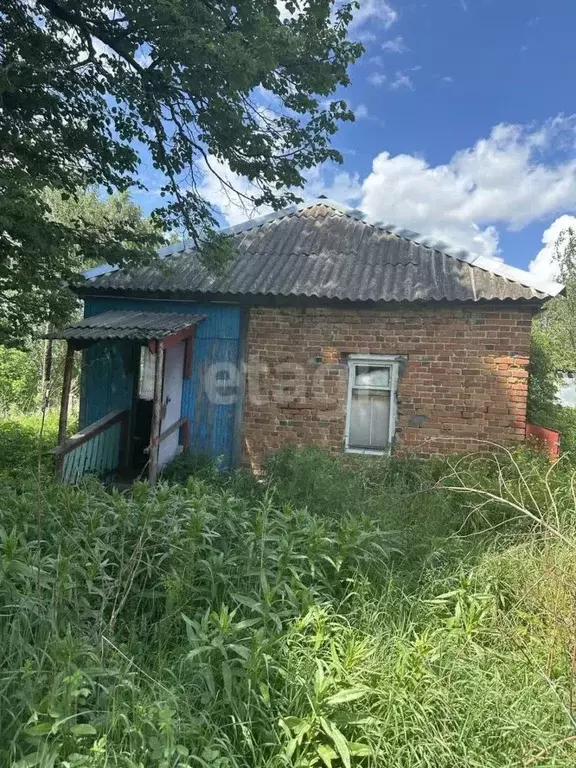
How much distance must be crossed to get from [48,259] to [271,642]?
19.8 feet

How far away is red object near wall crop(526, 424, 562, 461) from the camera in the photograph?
6.90m

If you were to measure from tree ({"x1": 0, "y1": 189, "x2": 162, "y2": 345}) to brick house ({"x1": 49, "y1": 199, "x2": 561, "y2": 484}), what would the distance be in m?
0.60

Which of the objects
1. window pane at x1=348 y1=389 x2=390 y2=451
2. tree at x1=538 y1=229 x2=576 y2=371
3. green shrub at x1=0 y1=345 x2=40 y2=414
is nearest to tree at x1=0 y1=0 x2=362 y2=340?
window pane at x1=348 y1=389 x2=390 y2=451

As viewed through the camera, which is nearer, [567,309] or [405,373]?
[405,373]

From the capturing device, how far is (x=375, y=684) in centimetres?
235

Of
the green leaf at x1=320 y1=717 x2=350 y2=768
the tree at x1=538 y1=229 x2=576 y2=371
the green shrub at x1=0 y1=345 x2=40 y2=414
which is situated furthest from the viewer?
the tree at x1=538 y1=229 x2=576 y2=371

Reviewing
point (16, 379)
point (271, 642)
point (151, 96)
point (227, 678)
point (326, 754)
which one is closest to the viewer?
point (326, 754)

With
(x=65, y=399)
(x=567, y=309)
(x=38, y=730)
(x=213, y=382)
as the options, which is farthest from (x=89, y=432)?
(x=567, y=309)

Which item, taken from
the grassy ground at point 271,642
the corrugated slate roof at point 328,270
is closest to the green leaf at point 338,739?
the grassy ground at point 271,642

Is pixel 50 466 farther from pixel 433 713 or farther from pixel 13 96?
pixel 433 713

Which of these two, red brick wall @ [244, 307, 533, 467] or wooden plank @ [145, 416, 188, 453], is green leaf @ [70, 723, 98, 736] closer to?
wooden plank @ [145, 416, 188, 453]

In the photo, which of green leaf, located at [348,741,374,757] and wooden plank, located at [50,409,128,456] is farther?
wooden plank, located at [50,409,128,456]

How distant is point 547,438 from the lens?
706 centimetres

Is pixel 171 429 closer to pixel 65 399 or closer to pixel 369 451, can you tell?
pixel 65 399
